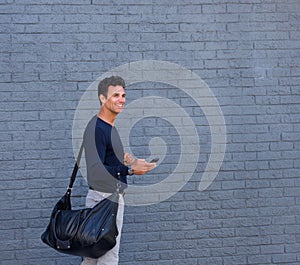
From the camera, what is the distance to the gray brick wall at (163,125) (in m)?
4.73

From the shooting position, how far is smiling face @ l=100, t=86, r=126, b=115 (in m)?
3.87

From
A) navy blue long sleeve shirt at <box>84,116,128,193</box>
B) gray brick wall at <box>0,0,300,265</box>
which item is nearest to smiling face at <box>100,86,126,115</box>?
navy blue long sleeve shirt at <box>84,116,128,193</box>

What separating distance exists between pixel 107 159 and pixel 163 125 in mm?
1261

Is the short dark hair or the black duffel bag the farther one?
the short dark hair

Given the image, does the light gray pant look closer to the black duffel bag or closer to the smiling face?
the black duffel bag

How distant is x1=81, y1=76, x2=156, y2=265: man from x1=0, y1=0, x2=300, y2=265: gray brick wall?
0.98m

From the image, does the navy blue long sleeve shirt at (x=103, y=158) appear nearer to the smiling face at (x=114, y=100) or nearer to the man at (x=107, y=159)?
the man at (x=107, y=159)

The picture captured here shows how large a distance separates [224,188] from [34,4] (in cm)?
237

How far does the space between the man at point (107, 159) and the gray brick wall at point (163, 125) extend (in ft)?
3.20

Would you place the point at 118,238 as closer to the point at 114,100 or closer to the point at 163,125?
the point at 114,100

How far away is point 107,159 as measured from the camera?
12.4ft

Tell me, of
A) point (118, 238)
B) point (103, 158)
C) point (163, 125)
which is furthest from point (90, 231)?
point (163, 125)

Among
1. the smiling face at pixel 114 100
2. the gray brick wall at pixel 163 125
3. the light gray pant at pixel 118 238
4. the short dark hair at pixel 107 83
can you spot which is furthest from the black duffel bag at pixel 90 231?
the gray brick wall at pixel 163 125

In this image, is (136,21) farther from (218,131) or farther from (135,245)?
(135,245)
